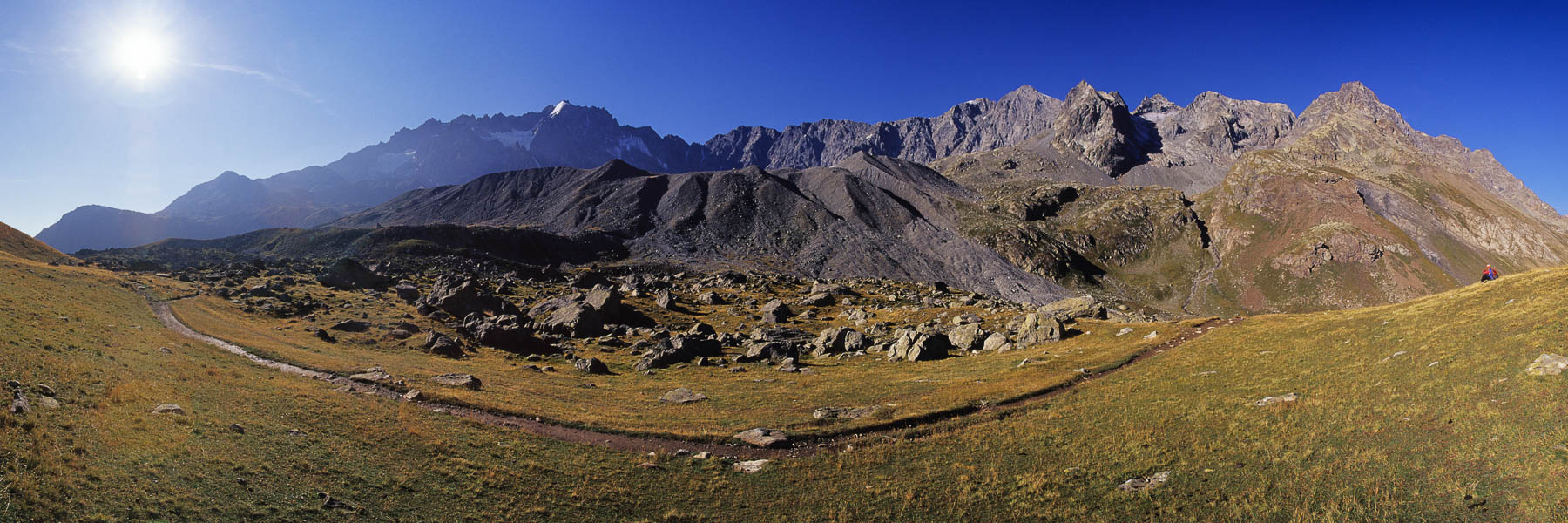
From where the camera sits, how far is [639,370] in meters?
54.0

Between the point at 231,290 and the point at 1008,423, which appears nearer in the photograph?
the point at 1008,423

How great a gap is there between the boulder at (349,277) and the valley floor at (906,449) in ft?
185

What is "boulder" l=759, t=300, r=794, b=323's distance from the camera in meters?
90.3

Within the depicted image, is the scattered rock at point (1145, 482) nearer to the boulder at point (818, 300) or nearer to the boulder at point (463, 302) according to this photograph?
the boulder at point (463, 302)

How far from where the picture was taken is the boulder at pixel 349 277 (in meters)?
89.1

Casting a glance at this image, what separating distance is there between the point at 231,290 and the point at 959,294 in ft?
481

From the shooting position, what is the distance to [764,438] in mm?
28922

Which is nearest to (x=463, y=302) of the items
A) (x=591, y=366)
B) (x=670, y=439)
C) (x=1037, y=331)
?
(x=591, y=366)

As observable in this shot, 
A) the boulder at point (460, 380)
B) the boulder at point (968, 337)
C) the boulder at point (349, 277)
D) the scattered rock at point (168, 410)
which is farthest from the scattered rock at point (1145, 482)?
the boulder at point (349, 277)

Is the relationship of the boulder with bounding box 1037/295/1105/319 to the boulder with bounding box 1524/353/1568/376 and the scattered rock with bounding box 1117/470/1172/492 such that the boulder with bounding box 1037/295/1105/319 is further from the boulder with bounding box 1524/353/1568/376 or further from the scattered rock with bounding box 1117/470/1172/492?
the scattered rock with bounding box 1117/470/1172/492

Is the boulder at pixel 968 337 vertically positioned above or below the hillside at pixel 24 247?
below

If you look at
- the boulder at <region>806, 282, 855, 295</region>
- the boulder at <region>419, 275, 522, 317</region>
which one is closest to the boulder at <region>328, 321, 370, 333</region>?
the boulder at <region>419, 275, 522, 317</region>

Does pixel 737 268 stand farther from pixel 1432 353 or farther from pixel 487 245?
pixel 1432 353

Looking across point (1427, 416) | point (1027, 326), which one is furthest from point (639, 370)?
point (1427, 416)
